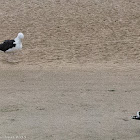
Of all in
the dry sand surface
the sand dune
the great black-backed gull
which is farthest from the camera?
the sand dune

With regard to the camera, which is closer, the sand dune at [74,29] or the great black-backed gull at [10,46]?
the great black-backed gull at [10,46]

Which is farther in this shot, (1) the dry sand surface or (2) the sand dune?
(2) the sand dune

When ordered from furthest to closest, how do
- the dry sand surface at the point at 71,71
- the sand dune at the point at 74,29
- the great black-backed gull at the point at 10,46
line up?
the sand dune at the point at 74,29 < the great black-backed gull at the point at 10,46 < the dry sand surface at the point at 71,71

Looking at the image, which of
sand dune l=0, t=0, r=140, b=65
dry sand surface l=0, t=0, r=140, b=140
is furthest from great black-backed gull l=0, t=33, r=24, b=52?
sand dune l=0, t=0, r=140, b=65

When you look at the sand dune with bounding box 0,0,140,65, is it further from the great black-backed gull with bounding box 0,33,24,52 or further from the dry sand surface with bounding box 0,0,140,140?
the great black-backed gull with bounding box 0,33,24,52

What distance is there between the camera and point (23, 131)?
773 cm

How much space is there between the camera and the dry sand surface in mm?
8031

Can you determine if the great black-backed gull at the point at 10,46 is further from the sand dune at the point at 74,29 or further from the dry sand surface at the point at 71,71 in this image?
the sand dune at the point at 74,29

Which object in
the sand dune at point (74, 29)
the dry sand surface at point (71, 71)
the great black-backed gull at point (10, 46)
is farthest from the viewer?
the sand dune at point (74, 29)

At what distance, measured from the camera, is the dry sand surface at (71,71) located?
26.3 ft

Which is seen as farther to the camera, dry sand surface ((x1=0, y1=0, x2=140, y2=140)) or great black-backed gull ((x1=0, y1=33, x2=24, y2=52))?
great black-backed gull ((x1=0, y1=33, x2=24, y2=52))

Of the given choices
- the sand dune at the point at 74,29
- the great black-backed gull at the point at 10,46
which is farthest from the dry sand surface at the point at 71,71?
the great black-backed gull at the point at 10,46

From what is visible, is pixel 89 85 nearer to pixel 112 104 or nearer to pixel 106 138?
pixel 112 104

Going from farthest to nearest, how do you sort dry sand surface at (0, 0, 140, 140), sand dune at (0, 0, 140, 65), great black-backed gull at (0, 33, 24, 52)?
sand dune at (0, 0, 140, 65) < great black-backed gull at (0, 33, 24, 52) < dry sand surface at (0, 0, 140, 140)
